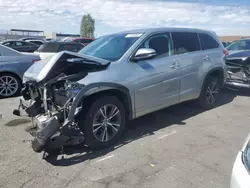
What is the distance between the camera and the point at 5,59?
732 centimetres

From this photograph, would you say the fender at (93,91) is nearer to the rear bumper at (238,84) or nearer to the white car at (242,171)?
the white car at (242,171)

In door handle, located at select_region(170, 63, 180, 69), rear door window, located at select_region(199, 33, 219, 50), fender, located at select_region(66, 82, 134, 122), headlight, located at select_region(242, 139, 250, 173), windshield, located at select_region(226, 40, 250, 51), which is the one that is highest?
rear door window, located at select_region(199, 33, 219, 50)

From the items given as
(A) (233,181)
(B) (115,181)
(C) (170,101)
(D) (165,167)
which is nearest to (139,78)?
(C) (170,101)

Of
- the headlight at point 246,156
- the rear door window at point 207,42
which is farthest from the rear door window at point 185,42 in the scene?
the headlight at point 246,156

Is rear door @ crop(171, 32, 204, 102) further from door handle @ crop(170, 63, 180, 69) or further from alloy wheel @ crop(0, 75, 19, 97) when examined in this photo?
alloy wheel @ crop(0, 75, 19, 97)

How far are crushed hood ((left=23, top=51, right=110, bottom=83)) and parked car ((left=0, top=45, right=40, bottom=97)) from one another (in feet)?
12.1

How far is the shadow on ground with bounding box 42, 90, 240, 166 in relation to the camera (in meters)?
3.76

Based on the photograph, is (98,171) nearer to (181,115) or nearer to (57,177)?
(57,177)

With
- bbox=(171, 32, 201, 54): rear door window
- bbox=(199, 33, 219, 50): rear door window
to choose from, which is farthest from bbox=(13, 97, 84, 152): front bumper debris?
bbox=(199, 33, 219, 50): rear door window

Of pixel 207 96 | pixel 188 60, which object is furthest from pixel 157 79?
pixel 207 96

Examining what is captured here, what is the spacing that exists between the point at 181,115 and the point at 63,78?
307 centimetres

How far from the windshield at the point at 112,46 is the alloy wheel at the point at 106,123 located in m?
0.90

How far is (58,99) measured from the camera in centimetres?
378

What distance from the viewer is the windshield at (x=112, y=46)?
15.0 ft
